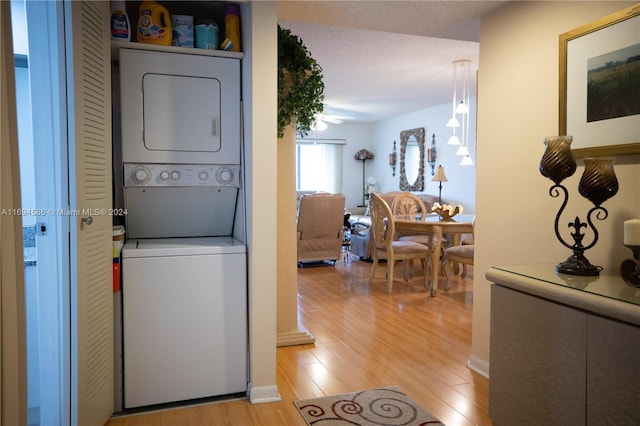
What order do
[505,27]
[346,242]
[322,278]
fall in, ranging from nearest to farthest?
[505,27], [322,278], [346,242]

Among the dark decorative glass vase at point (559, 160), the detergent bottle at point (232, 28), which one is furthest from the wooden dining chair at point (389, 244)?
the dark decorative glass vase at point (559, 160)

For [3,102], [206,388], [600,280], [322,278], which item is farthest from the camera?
[322,278]

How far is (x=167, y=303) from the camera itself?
2260mm

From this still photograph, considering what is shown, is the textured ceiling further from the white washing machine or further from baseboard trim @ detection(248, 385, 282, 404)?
baseboard trim @ detection(248, 385, 282, 404)

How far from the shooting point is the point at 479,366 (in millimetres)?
2734

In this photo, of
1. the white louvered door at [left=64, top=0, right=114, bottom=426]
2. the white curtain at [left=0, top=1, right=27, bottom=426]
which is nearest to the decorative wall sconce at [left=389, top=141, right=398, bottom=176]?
the white louvered door at [left=64, top=0, right=114, bottom=426]

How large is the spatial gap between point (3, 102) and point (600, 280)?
2.02m

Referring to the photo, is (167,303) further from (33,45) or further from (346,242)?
(346,242)

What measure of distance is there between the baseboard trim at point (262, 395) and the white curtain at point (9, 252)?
3.66 feet

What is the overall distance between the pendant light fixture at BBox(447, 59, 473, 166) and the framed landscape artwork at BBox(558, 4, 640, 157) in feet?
9.24

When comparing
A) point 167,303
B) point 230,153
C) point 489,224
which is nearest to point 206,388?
point 167,303

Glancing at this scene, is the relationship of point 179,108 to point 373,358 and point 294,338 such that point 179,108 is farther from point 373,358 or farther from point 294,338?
point 373,358

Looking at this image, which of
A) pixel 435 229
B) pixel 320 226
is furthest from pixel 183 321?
pixel 320 226

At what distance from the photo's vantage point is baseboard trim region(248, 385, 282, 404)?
2.34 m
